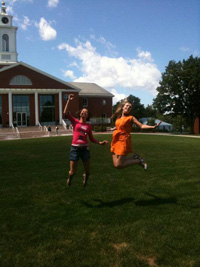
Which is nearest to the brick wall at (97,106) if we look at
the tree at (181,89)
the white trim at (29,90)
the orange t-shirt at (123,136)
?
the white trim at (29,90)

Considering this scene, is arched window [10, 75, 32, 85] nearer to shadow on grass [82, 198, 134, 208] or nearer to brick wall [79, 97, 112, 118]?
brick wall [79, 97, 112, 118]

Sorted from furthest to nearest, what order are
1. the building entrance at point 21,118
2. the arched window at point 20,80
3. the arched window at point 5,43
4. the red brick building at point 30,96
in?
the arched window at point 5,43, the building entrance at point 21,118, the arched window at point 20,80, the red brick building at point 30,96

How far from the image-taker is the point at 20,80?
44000 mm

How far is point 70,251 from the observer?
3498mm

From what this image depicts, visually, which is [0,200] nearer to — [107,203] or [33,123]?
[107,203]

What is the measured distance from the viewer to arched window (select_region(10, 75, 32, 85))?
43562mm

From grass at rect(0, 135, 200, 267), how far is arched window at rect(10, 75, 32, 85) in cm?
3929

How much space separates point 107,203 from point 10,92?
1652 inches

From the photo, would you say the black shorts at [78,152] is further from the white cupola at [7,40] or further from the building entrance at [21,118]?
the white cupola at [7,40]

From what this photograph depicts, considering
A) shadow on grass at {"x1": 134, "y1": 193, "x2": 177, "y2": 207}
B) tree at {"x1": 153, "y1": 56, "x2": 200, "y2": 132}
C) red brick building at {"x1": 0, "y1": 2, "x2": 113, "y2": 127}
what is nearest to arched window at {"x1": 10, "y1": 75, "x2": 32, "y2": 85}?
red brick building at {"x1": 0, "y1": 2, "x2": 113, "y2": 127}

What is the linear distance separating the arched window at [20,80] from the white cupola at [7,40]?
1253cm

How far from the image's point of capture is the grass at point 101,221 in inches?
133

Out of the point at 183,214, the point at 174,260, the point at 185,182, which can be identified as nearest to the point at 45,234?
the point at 174,260

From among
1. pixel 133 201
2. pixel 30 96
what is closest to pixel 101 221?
pixel 133 201
